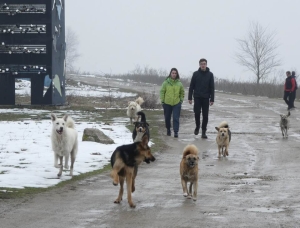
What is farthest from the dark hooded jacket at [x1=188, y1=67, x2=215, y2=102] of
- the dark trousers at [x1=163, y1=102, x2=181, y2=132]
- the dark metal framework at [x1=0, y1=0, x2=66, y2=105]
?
the dark metal framework at [x1=0, y1=0, x2=66, y2=105]

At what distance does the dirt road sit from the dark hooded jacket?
11.3 ft

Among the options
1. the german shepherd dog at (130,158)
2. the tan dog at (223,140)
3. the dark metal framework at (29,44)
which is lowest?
the tan dog at (223,140)

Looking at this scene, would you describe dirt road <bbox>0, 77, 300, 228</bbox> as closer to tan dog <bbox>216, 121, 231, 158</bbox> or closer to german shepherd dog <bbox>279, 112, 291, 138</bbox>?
tan dog <bbox>216, 121, 231, 158</bbox>

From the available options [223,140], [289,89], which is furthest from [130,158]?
[289,89]

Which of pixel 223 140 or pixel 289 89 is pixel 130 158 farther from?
pixel 289 89

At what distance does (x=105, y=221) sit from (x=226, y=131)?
7602mm

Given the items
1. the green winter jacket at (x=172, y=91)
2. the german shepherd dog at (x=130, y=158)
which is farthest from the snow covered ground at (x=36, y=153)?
the german shepherd dog at (x=130, y=158)

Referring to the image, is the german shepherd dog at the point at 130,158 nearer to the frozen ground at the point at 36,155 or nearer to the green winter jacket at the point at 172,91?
the frozen ground at the point at 36,155

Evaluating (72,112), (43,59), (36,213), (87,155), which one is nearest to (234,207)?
(36,213)

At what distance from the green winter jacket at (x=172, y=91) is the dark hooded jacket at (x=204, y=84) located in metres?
0.43

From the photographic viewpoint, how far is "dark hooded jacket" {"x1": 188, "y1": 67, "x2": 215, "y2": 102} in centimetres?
1792

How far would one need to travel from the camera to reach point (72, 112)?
28.0 meters

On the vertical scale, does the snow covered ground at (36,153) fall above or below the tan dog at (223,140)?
below

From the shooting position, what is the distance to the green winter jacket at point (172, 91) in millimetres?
18344
